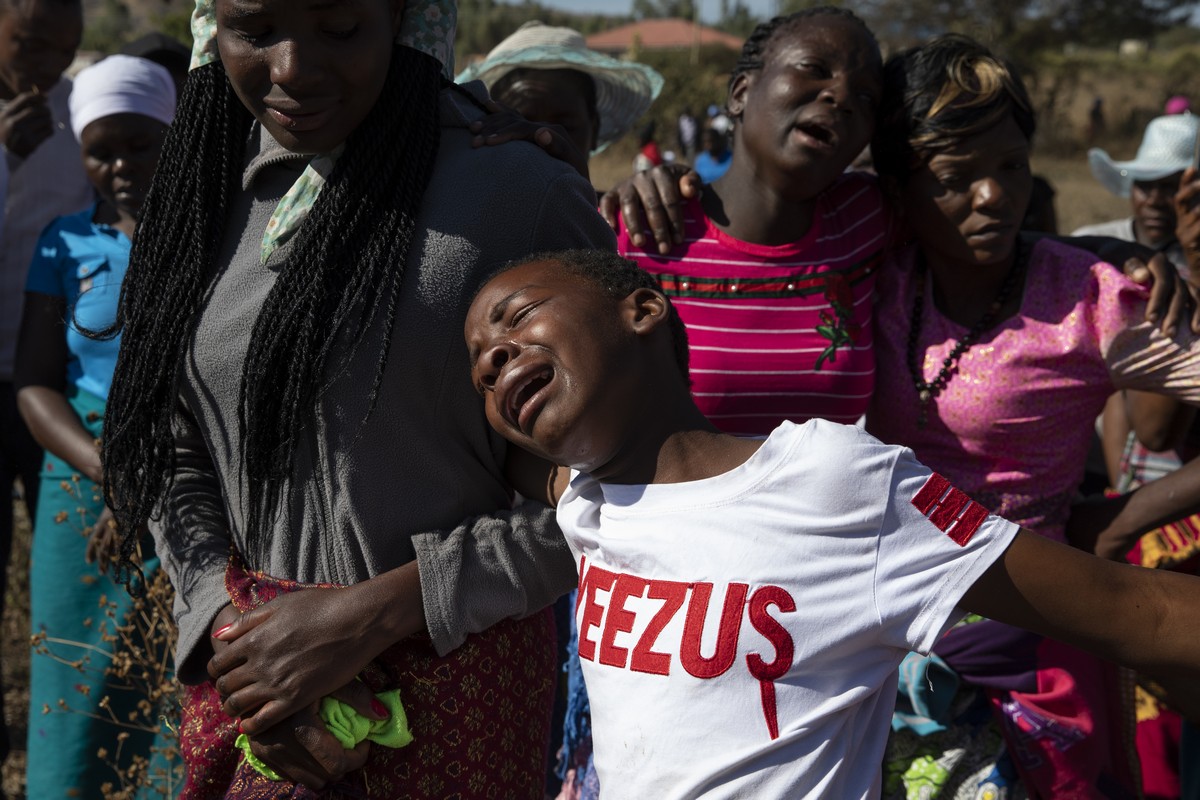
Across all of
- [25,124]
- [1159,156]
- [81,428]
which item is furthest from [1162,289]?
[25,124]

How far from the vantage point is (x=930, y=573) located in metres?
1.58

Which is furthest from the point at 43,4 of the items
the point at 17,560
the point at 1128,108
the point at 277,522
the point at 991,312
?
the point at 1128,108

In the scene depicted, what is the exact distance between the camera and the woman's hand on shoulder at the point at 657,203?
2.49 metres

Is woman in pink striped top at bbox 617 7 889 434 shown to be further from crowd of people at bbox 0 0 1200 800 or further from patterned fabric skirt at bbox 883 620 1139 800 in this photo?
patterned fabric skirt at bbox 883 620 1139 800

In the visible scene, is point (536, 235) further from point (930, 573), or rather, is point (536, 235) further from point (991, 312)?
point (991, 312)

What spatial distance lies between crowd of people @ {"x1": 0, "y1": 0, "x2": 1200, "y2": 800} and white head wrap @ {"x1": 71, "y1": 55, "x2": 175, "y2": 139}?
133 centimetres

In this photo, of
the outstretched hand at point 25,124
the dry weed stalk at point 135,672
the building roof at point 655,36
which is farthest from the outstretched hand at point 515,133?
the building roof at point 655,36

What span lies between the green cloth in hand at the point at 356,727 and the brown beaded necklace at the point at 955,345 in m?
1.25

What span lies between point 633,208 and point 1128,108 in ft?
101

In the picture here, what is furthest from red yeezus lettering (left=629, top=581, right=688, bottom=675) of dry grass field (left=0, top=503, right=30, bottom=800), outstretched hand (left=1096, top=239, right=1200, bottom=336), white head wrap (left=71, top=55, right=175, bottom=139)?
dry grass field (left=0, top=503, right=30, bottom=800)

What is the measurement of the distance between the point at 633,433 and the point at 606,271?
0.83 ft

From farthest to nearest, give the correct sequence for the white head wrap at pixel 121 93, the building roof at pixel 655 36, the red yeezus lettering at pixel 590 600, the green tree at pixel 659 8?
1. the green tree at pixel 659 8
2. the building roof at pixel 655 36
3. the white head wrap at pixel 121 93
4. the red yeezus lettering at pixel 590 600

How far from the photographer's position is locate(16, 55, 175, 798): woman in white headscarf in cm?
318

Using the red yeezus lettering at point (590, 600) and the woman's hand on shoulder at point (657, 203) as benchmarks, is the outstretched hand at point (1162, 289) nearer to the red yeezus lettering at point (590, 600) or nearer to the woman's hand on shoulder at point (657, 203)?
the woman's hand on shoulder at point (657, 203)
